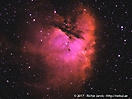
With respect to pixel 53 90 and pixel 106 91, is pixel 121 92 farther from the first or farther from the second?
pixel 53 90

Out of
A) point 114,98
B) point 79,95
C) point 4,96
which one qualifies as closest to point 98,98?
point 114,98

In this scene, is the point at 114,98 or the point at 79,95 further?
the point at 79,95

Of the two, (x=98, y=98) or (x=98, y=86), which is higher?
(x=98, y=86)

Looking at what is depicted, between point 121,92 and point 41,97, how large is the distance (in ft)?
11.5

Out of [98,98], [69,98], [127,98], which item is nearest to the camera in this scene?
[98,98]

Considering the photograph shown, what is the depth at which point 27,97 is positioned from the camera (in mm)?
8281

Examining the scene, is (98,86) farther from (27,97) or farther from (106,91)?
(27,97)

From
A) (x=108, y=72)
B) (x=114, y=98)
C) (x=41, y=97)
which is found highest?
(x=108, y=72)

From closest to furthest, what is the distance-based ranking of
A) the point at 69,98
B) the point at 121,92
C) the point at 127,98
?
the point at 127,98 → the point at 69,98 → the point at 121,92

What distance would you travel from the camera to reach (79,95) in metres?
8.17

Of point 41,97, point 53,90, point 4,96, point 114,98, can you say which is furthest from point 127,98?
point 4,96

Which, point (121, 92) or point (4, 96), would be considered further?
point (121, 92)

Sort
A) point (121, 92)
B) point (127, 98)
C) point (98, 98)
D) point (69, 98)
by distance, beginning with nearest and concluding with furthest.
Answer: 1. point (98, 98)
2. point (127, 98)
3. point (69, 98)
4. point (121, 92)

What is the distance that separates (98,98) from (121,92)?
7.45ft
